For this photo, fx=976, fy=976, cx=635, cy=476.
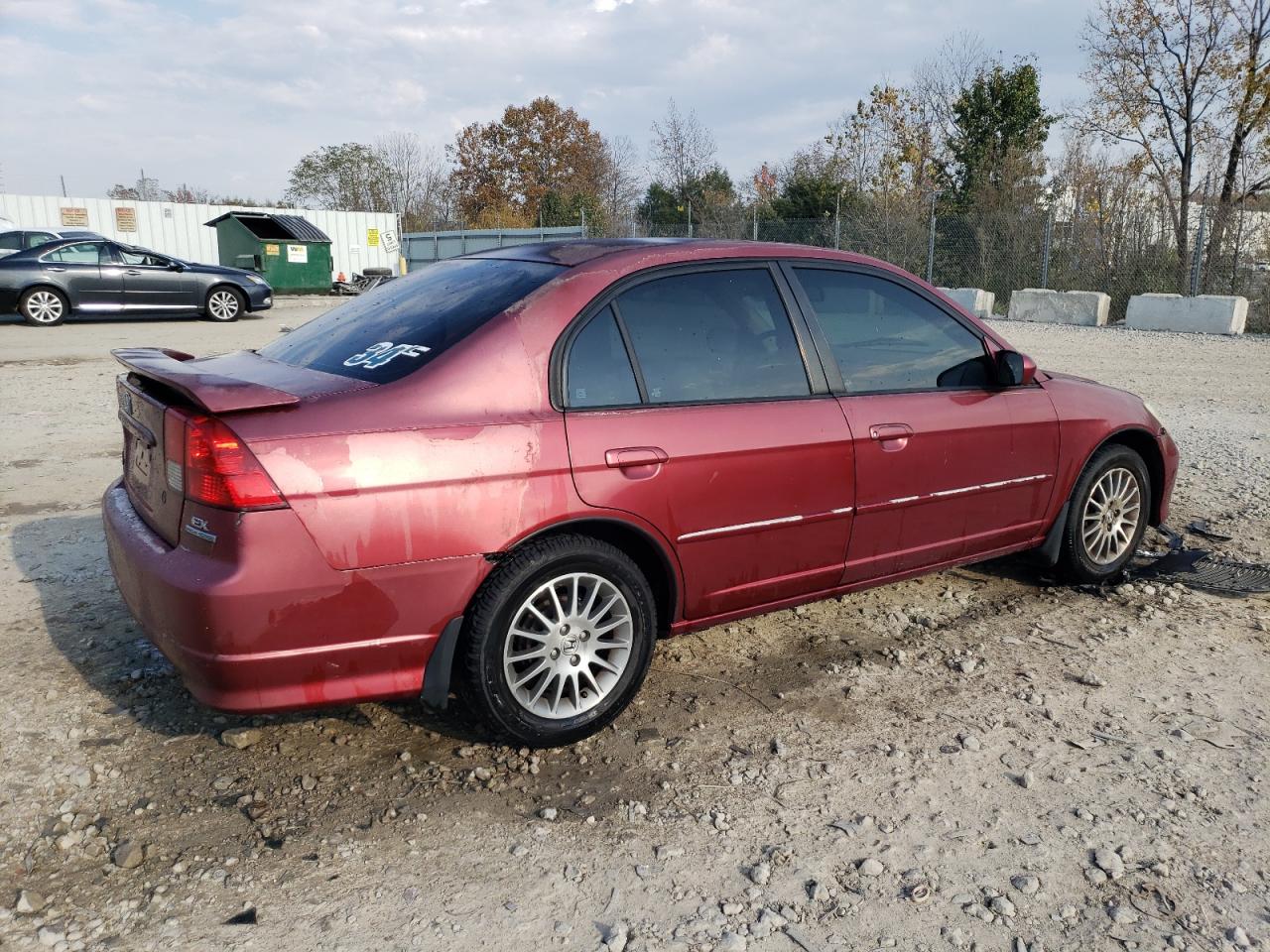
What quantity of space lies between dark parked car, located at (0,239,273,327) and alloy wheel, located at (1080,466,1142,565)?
1655cm

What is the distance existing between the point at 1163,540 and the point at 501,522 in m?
4.10

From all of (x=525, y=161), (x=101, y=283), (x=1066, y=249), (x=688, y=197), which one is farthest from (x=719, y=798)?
(x=525, y=161)

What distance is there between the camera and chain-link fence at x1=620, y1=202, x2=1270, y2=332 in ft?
59.2

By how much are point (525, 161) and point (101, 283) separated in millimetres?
31886

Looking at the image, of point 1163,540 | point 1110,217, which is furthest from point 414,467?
point 1110,217

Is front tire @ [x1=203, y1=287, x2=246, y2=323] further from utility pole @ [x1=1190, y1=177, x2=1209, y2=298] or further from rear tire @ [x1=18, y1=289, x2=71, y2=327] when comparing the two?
utility pole @ [x1=1190, y1=177, x2=1209, y2=298]

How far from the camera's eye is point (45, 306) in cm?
1623

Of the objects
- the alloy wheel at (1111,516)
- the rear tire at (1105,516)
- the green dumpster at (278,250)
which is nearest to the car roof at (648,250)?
the rear tire at (1105,516)

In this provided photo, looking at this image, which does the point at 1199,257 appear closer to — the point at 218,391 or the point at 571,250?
the point at 571,250

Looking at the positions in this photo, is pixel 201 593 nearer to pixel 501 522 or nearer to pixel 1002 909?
pixel 501 522

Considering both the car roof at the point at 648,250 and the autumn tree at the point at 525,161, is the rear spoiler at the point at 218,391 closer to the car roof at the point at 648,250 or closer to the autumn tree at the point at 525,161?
the car roof at the point at 648,250

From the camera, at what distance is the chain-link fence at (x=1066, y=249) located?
18.0m

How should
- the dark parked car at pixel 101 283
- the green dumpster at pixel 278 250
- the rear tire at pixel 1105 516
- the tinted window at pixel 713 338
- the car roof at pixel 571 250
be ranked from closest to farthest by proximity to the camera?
the tinted window at pixel 713 338 → the car roof at pixel 571 250 → the rear tire at pixel 1105 516 → the dark parked car at pixel 101 283 → the green dumpster at pixel 278 250

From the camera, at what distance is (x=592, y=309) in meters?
3.21
